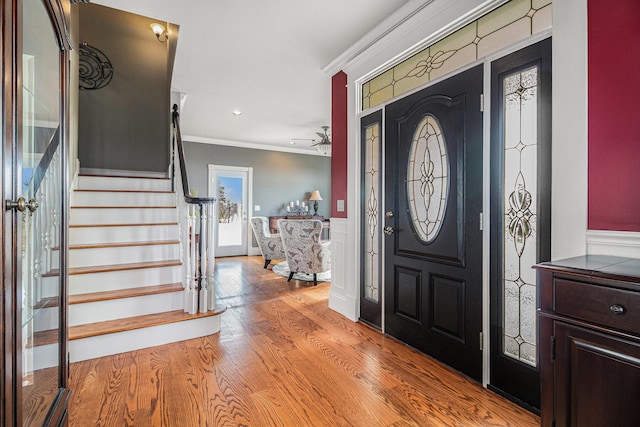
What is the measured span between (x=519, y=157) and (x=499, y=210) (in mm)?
316

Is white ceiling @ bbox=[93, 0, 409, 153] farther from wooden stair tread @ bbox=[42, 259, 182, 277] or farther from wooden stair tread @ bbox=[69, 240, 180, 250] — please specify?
wooden stair tread @ bbox=[42, 259, 182, 277]

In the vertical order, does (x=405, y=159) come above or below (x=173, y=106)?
below

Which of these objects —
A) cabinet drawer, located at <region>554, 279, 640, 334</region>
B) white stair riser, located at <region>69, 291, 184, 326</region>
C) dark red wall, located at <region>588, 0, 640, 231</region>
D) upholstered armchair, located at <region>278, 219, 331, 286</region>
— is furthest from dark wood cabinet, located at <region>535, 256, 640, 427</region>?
upholstered armchair, located at <region>278, 219, 331, 286</region>

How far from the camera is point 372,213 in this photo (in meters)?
2.95

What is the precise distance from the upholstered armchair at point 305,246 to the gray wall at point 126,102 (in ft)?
6.70

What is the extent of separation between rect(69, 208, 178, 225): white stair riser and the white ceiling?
160 centimetres

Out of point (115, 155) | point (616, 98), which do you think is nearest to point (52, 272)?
point (616, 98)

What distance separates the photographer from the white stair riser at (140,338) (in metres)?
2.25

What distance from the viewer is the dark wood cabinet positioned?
104cm

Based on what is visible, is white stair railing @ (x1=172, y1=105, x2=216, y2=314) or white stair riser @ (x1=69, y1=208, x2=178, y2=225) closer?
white stair railing @ (x1=172, y1=105, x2=216, y2=314)

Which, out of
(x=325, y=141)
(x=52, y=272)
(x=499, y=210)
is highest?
(x=325, y=141)

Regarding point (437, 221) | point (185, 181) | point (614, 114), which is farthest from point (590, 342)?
point (185, 181)

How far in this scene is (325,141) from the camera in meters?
5.64

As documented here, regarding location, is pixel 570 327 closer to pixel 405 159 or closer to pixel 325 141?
pixel 405 159
